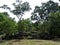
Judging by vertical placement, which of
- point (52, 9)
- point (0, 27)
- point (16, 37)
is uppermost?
point (52, 9)

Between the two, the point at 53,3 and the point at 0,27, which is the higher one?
the point at 53,3

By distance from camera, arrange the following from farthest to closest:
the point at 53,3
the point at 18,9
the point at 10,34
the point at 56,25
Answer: the point at 53,3 < the point at 18,9 < the point at 10,34 < the point at 56,25

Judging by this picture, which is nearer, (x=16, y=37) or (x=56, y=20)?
(x=56, y=20)

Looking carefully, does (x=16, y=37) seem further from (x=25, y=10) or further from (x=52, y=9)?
(x=52, y=9)

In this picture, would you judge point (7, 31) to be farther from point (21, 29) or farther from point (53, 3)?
point (53, 3)

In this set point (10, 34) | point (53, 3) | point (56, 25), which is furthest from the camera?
point (53, 3)

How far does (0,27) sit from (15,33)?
5363 mm

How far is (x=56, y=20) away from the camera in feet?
122

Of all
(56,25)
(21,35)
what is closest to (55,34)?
(56,25)

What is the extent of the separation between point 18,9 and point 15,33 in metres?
8.11


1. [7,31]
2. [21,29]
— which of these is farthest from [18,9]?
[7,31]

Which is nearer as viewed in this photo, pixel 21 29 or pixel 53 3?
pixel 21 29

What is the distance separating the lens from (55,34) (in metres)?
38.8

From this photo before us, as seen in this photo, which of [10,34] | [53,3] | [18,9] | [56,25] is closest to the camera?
[56,25]
